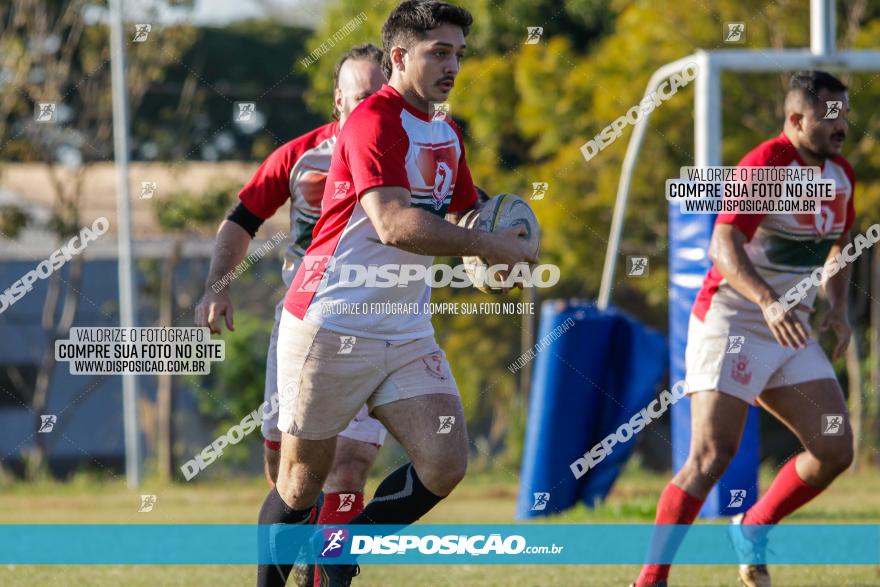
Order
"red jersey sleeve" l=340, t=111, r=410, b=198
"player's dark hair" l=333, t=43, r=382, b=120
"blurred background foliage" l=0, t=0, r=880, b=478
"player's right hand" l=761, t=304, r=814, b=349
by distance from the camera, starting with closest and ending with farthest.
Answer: "red jersey sleeve" l=340, t=111, r=410, b=198 < "player's right hand" l=761, t=304, r=814, b=349 < "player's dark hair" l=333, t=43, r=382, b=120 < "blurred background foliage" l=0, t=0, r=880, b=478

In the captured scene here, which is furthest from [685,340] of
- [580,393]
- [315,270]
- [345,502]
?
[315,270]

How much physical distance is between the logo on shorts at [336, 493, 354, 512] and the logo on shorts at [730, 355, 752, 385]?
1.78 meters

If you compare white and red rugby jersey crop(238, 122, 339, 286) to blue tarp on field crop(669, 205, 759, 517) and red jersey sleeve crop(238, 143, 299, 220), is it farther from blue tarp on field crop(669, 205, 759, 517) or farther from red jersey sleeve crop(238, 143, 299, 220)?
blue tarp on field crop(669, 205, 759, 517)

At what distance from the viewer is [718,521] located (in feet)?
32.4

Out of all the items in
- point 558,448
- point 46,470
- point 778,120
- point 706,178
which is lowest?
point 46,470

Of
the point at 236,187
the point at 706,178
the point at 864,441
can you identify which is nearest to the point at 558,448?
the point at 706,178

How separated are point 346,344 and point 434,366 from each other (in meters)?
0.36

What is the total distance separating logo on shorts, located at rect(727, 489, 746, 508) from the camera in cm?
945

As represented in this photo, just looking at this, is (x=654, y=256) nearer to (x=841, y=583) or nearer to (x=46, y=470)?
(x=46, y=470)

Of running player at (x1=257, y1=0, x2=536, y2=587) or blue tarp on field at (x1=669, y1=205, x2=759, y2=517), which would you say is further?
blue tarp on field at (x1=669, y1=205, x2=759, y2=517)

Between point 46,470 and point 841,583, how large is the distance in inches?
511

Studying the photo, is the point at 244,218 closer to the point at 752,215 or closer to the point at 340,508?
the point at 340,508

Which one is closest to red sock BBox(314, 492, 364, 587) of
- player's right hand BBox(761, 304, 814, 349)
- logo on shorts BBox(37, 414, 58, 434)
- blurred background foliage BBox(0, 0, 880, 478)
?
player's right hand BBox(761, 304, 814, 349)

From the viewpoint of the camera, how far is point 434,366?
203 inches
